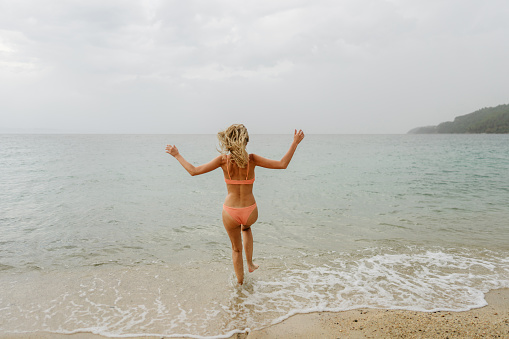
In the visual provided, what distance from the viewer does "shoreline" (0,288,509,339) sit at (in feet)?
12.1

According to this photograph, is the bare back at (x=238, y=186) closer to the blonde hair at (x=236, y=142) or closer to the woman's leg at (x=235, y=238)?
the blonde hair at (x=236, y=142)

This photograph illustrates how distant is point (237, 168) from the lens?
4.66 metres

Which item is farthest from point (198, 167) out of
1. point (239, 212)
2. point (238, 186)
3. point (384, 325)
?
point (384, 325)

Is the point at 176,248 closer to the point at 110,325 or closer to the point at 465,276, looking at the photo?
the point at 110,325

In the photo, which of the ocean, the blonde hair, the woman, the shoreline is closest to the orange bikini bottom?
the woman

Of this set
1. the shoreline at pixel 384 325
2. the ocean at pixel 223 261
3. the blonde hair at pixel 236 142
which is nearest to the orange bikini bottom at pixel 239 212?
the blonde hair at pixel 236 142

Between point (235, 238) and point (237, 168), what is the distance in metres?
1.19

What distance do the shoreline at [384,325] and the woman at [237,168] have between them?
4.82ft

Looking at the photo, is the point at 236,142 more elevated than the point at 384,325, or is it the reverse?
the point at 236,142

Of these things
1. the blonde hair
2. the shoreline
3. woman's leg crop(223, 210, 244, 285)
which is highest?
the blonde hair

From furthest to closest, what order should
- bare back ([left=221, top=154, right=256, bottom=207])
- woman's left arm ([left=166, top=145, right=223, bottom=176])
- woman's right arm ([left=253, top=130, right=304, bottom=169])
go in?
bare back ([left=221, top=154, right=256, bottom=207]) → woman's right arm ([left=253, top=130, right=304, bottom=169]) → woman's left arm ([left=166, top=145, right=223, bottom=176])

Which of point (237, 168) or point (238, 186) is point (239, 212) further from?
point (237, 168)

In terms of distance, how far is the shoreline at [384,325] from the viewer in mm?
3682

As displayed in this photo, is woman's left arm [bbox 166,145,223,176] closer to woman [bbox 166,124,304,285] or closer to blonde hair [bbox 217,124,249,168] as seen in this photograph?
woman [bbox 166,124,304,285]
